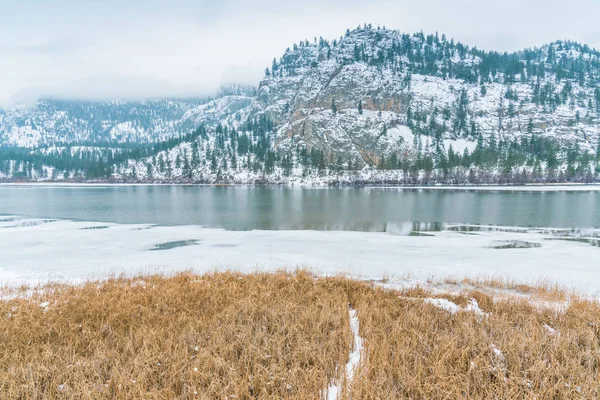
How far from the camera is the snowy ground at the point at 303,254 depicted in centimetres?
1555

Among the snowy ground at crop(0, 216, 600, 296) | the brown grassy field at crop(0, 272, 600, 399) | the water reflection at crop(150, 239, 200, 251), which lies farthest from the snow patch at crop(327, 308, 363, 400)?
the water reflection at crop(150, 239, 200, 251)

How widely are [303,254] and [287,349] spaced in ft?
48.2

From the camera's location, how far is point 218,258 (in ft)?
63.6

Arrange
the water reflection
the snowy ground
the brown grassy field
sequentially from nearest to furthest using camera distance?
1. the brown grassy field
2. the snowy ground
3. the water reflection

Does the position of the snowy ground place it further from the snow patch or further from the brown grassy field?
the snow patch

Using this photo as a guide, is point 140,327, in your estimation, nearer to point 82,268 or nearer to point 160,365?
point 160,365

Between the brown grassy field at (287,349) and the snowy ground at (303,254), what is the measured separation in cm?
650

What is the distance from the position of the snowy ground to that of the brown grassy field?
6498 millimetres

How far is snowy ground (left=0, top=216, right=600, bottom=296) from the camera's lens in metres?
15.5

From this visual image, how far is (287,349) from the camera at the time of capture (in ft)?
19.3

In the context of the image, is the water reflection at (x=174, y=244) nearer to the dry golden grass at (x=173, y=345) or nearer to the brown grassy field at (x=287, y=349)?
the dry golden grass at (x=173, y=345)

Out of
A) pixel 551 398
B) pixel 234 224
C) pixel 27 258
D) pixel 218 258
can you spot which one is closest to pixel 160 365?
pixel 551 398

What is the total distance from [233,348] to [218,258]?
1410 centimetres

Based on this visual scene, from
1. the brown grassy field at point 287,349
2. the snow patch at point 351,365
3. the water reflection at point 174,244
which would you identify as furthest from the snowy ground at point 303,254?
the snow patch at point 351,365
